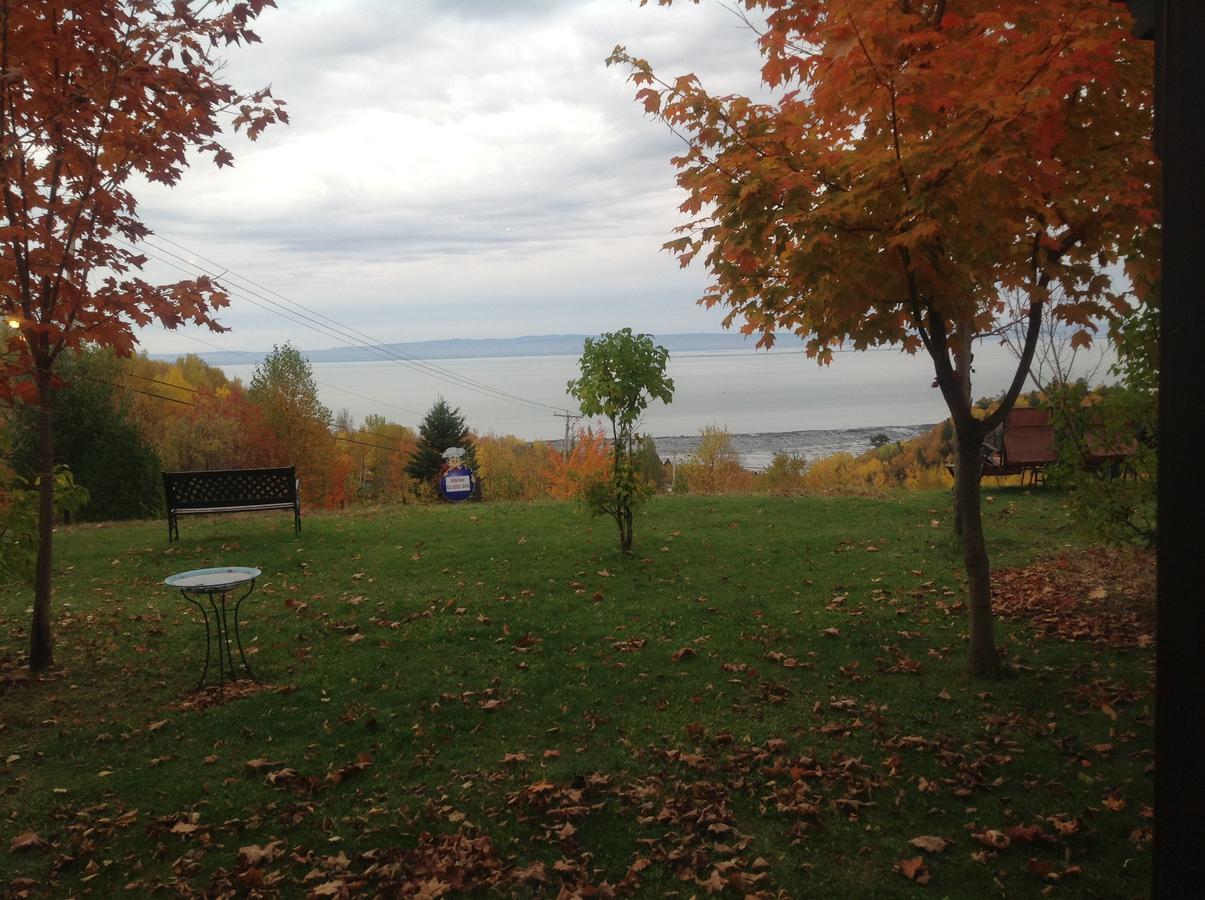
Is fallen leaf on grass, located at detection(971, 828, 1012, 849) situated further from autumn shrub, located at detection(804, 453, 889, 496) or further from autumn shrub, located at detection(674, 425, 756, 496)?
autumn shrub, located at detection(804, 453, 889, 496)

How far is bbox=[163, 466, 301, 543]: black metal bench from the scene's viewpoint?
38.0ft

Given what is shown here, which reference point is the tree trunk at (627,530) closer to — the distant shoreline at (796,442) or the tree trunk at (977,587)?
the tree trunk at (977,587)

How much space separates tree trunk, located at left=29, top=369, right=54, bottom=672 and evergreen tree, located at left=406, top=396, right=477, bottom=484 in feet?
113

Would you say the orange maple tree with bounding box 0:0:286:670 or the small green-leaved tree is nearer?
the orange maple tree with bounding box 0:0:286:670

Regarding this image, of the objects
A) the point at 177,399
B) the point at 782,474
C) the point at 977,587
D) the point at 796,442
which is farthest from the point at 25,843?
the point at 796,442

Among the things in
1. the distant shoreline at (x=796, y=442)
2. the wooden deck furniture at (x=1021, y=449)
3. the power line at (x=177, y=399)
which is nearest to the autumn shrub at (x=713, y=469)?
the distant shoreline at (x=796, y=442)

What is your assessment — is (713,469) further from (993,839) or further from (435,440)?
(993,839)

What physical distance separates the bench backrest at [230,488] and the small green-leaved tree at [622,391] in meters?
4.79

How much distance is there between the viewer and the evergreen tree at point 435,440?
40.8m

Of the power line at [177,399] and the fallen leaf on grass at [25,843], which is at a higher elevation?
the power line at [177,399]

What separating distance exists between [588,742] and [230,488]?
8.77 metres

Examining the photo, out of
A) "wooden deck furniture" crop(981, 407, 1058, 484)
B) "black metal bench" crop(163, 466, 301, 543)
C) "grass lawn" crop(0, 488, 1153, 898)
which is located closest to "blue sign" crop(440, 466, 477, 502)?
"black metal bench" crop(163, 466, 301, 543)

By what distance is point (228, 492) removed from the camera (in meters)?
11.8

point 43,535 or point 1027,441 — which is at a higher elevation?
point 1027,441
